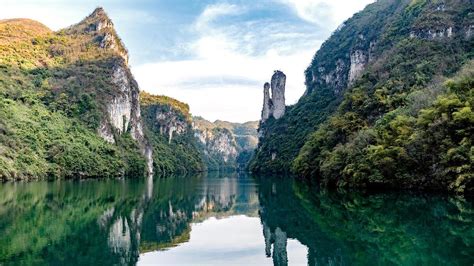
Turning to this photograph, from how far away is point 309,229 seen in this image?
24.2 m

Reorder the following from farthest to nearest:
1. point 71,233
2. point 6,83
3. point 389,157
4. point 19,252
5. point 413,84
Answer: point 6,83
point 413,84
point 389,157
point 71,233
point 19,252

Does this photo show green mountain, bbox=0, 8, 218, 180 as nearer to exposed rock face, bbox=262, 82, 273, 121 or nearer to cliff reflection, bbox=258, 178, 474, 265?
exposed rock face, bbox=262, 82, 273, 121

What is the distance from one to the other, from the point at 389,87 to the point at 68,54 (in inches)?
4948

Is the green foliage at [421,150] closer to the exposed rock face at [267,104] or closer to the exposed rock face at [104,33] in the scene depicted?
the exposed rock face at [267,104]

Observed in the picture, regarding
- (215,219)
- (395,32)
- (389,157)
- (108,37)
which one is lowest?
(215,219)

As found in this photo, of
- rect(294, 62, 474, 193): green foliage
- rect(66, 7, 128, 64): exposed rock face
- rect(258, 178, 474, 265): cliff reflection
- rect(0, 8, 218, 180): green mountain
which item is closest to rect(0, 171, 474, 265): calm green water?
rect(258, 178, 474, 265): cliff reflection

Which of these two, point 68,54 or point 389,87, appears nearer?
point 389,87

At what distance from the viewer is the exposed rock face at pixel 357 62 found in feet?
408

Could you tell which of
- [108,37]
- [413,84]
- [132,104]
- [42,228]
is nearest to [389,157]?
[413,84]

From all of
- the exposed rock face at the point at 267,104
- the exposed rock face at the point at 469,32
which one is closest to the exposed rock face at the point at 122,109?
the exposed rock face at the point at 267,104

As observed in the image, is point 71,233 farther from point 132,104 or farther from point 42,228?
point 132,104

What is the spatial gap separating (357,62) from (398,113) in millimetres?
73530

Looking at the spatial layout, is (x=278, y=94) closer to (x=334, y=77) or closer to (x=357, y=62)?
→ (x=334, y=77)

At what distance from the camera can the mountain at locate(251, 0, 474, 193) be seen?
41562 mm
